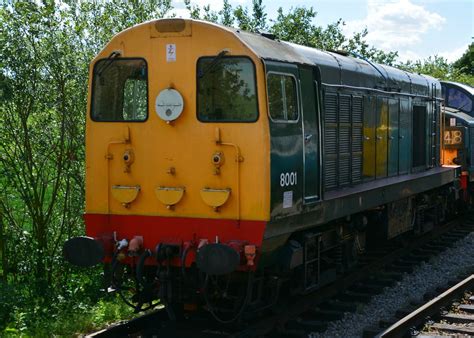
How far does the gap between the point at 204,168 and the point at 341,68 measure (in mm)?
3166

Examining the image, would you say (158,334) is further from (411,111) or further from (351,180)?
(411,111)

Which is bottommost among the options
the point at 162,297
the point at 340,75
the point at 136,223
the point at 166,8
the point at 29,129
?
the point at 162,297

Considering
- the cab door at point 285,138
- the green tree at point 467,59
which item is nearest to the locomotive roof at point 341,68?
the cab door at point 285,138

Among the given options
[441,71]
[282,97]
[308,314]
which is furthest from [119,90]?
[441,71]

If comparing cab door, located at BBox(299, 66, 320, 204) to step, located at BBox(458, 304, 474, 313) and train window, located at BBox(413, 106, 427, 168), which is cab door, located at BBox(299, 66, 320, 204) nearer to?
step, located at BBox(458, 304, 474, 313)

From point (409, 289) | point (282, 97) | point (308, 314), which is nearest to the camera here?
point (282, 97)

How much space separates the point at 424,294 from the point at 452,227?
6.24 m

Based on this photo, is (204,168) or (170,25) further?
→ (170,25)

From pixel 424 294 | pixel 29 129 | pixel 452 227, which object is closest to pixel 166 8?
pixel 29 129

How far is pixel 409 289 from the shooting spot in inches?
376

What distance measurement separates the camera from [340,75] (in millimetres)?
9102

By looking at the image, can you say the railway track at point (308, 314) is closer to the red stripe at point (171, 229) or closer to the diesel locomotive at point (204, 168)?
the diesel locomotive at point (204, 168)

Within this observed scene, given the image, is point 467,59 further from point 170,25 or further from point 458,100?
point 170,25

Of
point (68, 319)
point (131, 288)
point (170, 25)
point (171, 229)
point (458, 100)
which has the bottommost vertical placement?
point (68, 319)
